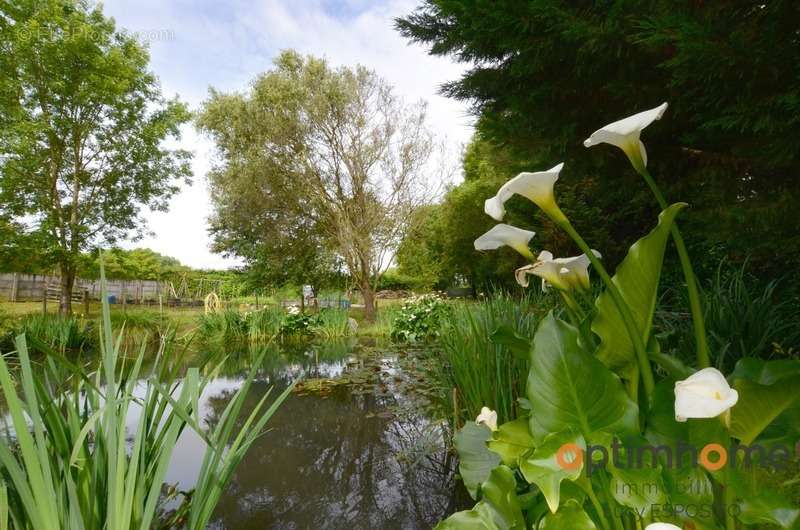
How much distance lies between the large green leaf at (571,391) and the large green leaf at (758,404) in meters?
0.15

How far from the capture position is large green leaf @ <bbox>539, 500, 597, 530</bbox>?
2.16ft

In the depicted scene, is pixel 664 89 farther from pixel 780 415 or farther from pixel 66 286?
pixel 66 286

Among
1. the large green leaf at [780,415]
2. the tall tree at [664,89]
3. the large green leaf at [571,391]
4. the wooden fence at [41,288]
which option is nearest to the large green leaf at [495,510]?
the large green leaf at [571,391]

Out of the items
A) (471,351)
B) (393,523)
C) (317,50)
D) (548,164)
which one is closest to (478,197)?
(317,50)

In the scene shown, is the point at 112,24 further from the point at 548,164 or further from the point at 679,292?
the point at 679,292

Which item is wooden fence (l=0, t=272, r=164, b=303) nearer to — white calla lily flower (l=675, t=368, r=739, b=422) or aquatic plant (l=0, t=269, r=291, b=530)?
aquatic plant (l=0, t=269, r=291, b=530)

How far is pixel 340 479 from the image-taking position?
1.92 m

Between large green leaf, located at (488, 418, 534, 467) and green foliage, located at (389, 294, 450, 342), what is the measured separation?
17.3 ft

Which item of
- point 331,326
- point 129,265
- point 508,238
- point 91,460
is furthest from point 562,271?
point 129,265

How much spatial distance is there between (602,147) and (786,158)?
81cm

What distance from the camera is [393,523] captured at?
1537 mm

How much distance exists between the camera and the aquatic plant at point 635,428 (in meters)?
0.63

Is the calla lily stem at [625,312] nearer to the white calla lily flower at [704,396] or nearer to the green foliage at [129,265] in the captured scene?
the white calla lily flower at [704,396]

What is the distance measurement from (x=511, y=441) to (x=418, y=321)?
5.80m
